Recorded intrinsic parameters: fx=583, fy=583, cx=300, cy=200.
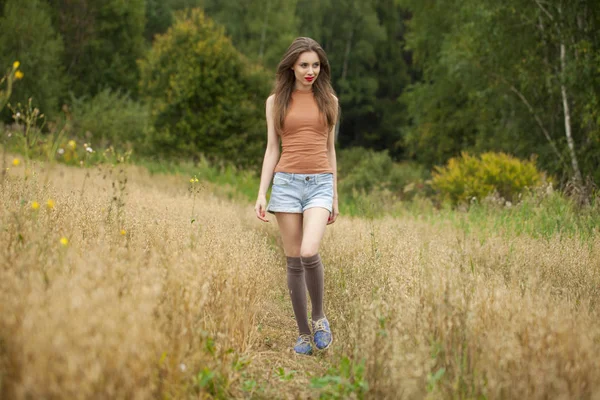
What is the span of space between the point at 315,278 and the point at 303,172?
719mm

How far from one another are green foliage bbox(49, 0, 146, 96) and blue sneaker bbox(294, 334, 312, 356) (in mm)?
29950

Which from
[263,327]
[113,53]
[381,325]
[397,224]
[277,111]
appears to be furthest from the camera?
[113,53]

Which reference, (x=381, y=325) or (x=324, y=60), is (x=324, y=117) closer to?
(x=324, y=60)

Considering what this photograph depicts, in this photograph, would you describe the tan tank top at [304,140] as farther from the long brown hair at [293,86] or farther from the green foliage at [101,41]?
the green foliage at [101,41]

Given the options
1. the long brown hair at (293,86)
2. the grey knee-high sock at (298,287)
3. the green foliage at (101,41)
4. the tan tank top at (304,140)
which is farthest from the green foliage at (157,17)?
the grey knee-high sock at (298,287)

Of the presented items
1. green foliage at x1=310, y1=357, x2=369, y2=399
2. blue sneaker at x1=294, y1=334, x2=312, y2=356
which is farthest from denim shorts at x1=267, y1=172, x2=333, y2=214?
green foliage at x1=310, y1=357, x2=369, y2=399

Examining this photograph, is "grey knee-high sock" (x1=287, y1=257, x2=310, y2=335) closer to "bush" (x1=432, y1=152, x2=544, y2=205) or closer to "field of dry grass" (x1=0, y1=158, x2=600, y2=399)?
"field of dry grass" (x1=0, y1=158, x2=600, y2=399)

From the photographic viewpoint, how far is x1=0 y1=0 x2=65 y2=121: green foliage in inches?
909

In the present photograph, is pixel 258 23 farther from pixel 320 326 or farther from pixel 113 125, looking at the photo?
pixel 320 326

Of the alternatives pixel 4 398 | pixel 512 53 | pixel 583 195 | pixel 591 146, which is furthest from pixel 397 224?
pixel 512 53

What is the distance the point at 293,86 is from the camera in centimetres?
414

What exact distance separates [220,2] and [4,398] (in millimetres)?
33742

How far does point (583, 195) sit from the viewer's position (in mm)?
8461

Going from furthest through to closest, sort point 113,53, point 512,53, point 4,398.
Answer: point 113,53
point 512,53
point 4,398
